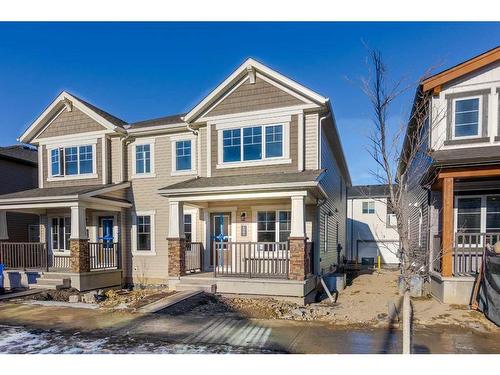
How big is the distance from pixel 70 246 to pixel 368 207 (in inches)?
841

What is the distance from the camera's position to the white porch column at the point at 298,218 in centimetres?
902

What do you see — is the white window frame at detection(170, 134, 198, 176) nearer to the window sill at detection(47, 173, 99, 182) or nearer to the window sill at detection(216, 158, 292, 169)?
the window sill at detection(216, 158, 292, 169)

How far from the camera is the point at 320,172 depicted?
9.86 meters

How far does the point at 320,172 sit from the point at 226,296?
15.7 ft

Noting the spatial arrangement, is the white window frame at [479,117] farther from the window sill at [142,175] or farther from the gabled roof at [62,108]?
the gabled roof at [62,108]

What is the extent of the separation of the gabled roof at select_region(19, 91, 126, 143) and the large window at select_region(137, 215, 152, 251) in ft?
12.4

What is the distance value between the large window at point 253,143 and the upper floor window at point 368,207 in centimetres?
1708

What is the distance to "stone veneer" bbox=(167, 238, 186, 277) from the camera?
1038cm

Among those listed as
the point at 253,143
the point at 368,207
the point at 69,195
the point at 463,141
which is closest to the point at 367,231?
the point at 368,207

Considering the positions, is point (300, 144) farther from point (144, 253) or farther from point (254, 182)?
point (144, 253)

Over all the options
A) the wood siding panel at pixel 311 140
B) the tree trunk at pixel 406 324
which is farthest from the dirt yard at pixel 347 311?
the wood siding panel at pixel 311 140

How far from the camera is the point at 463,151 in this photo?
9.41 m

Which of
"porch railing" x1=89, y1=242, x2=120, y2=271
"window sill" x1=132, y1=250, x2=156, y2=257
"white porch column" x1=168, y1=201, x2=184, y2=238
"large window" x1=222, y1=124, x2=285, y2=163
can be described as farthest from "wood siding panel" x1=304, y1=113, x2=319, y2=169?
"porch railing" x1=89, y1=242, x2=120, y2=271

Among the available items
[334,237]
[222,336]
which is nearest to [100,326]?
[222,336]
